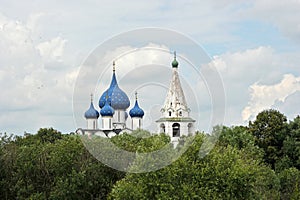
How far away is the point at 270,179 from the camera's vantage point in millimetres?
38500

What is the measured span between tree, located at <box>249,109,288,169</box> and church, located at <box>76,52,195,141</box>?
337 inches

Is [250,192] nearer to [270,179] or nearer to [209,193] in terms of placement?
[209,193]

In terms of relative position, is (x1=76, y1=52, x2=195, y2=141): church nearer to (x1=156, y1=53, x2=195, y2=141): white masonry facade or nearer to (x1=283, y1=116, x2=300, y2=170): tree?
(x1=156, y1=53, x2=195, y2=141): white masonry facade

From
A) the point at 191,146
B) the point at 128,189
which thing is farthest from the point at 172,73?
the point at 128,189

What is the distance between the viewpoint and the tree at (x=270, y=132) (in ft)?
173

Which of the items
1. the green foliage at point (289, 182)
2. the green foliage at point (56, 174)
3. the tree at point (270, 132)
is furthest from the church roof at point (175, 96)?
the tree at point (270, 132)

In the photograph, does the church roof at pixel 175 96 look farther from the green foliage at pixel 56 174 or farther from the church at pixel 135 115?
the green foliage at pixel 56 174

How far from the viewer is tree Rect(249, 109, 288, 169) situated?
5272cm

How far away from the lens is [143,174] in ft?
96.7

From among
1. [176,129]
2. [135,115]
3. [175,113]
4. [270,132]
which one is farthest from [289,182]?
[270,132]

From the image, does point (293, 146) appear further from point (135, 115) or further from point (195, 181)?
point (195, 181)

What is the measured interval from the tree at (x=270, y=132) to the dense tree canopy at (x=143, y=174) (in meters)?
4.35

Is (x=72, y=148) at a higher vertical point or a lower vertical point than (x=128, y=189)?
higher

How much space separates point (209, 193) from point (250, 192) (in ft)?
7.54
